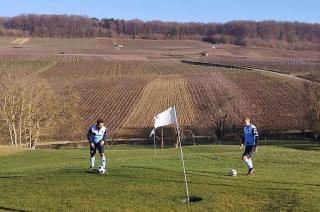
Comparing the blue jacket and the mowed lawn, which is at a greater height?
the blue jacket

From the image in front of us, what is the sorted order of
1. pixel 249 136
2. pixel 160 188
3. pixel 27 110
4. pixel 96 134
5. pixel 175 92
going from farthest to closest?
pixel 175 92 < pixel 27 110 < pixel 96 134 < pixel 249 136 < pixel 160 188

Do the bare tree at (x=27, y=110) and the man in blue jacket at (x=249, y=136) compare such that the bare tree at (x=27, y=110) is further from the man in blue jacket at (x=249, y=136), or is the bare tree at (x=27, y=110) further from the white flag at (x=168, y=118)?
the white flag at (x=168, y=118)

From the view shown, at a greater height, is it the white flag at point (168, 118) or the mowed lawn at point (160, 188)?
the white flag at point (168, 118)

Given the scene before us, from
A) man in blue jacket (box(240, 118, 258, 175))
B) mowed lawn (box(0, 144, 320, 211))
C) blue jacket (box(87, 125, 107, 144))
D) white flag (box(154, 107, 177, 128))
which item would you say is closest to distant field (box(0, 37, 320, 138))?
mowed lawn (box(0, 144, 320, 211))

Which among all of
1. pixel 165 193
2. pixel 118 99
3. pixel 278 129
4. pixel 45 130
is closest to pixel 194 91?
pixel 118 99

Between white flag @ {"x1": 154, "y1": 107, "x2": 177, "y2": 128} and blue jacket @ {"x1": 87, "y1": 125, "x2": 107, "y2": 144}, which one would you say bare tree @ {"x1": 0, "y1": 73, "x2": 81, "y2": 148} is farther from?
white flag @ {"x1": 154, "y1": 107, "x2": 177, "y2": 128}

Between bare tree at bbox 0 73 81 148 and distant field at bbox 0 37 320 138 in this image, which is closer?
bare tree at bbox 0 73 81 148

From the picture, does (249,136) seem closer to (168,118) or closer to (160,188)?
(168,118)

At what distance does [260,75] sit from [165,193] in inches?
3984

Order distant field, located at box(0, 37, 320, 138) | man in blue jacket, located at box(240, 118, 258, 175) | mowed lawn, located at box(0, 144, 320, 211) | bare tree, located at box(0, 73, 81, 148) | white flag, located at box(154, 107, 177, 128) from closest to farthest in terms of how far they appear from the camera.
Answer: mowed lawn, located at box(0, 144, 320, 211) → white flag, located at box(154, 107, 177, 128) → man in blue jacket, located at box(240, 118, 258, 175) → bare tree, located at box(0, 73, 81, 148) → distant field, located at box(0, 37, 320, 138)

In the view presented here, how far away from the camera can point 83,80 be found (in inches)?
4385

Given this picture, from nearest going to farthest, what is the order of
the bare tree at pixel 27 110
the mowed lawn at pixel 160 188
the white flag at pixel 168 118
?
the mowed lawn at pixel 160 188 → the white flag at pixel 168 118 → the bare tree at pixel 27 110


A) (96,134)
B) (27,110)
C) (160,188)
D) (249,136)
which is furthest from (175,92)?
(160,188)

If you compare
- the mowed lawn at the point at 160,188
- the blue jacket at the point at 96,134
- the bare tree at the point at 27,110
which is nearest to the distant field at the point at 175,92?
the bare tree at the point at 27,110
